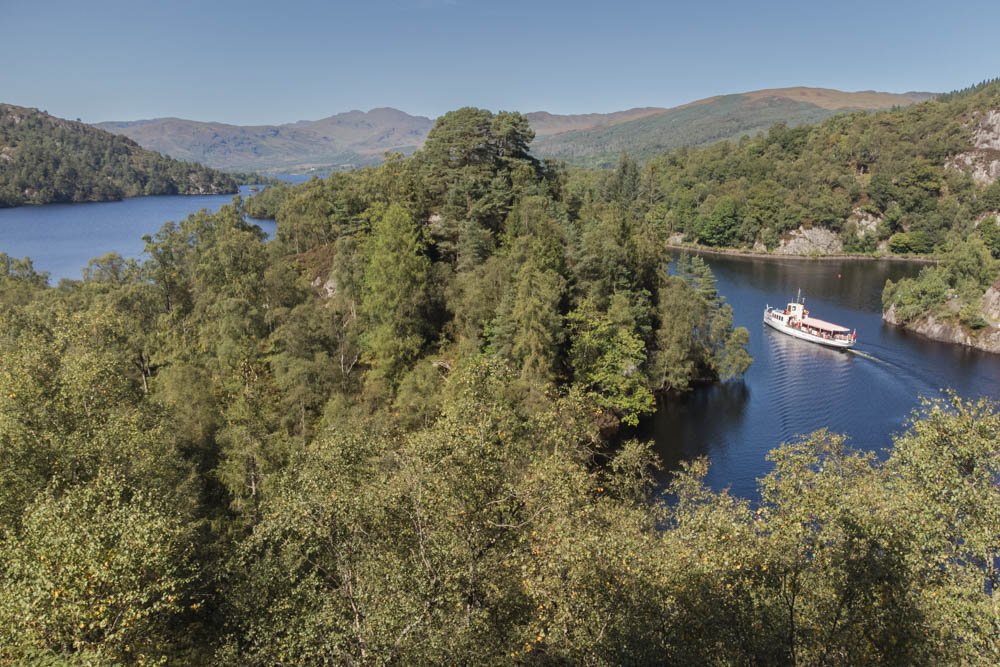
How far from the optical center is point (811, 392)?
57.0 metres

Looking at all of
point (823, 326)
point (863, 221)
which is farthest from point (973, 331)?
point (863, 221)

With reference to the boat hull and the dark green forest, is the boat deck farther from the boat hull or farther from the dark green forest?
the dark green forest

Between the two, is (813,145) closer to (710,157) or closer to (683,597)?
(710,157)

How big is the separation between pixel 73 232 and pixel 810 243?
18315 cm

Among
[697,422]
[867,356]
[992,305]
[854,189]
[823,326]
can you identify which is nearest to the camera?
[697,422]

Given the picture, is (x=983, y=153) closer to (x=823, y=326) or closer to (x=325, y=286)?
(x=823, y=326)

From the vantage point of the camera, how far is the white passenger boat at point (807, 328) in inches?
2817

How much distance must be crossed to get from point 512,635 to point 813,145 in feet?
627

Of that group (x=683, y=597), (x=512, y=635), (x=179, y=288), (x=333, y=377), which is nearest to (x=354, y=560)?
(x=512, y=635)

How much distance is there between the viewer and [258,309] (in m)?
48.3

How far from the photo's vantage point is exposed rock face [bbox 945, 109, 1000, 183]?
142 metres

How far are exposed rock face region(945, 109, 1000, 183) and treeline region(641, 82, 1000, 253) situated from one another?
54.2 inches

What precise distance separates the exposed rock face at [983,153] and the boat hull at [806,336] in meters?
110

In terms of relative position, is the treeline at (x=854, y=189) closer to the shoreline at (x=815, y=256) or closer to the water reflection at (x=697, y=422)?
the shoreline at (x=815, y=256)
